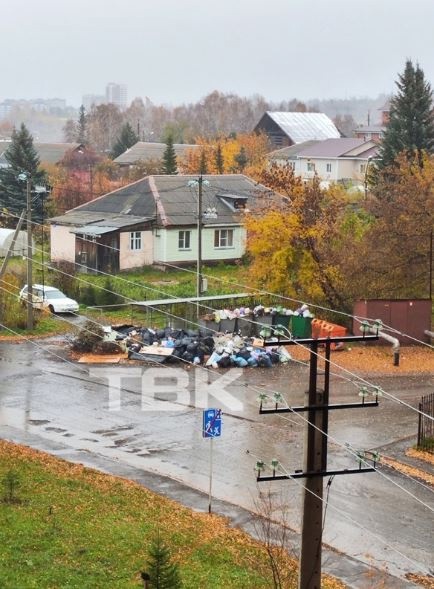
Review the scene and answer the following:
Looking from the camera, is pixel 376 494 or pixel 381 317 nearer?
pixel 376 494

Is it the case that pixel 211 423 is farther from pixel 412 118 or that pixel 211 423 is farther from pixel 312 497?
pixel 412 118

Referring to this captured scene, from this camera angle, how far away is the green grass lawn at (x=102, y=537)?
562 inches

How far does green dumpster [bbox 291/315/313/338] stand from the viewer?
32344 mm

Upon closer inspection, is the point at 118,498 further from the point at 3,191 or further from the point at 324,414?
the point at 3,191

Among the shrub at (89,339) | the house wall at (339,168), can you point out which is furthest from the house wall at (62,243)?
the house wall at (339,168)

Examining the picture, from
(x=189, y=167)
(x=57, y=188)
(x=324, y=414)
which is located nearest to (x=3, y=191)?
(x=57, y=188)

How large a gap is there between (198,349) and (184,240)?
17.4 meters

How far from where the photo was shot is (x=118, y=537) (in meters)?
15.7

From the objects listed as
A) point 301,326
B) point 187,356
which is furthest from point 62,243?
point 187,356

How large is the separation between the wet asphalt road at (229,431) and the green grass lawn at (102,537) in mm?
1306

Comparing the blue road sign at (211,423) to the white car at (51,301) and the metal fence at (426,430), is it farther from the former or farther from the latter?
the white car at (51,301)

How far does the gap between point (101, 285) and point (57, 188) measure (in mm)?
27292

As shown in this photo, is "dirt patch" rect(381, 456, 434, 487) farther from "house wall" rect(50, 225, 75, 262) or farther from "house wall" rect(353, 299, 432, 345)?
"house wall" rect(50, 225, 75, 262)

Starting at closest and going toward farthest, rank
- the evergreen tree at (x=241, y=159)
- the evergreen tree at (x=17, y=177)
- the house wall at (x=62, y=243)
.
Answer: the house wall at (x=62, y=243) → the evergreen tree at (x=17, y=177) → the evergreen tree at (x=241, y=159)
